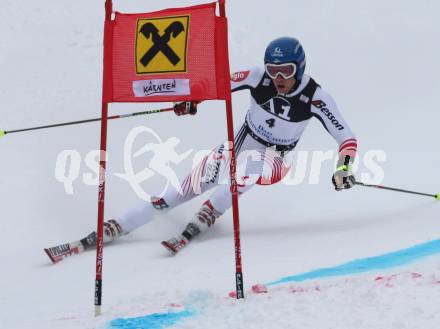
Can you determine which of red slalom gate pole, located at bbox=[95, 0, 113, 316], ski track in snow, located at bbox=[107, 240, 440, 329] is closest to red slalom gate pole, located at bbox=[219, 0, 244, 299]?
ski track in snow, located at bbox=[107, 240, 440, 329]

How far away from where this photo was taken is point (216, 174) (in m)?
6.34

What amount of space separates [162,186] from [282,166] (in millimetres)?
2076

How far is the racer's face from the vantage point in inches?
225

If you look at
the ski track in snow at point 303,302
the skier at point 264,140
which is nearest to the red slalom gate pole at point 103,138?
the ski track in snow at point 303,302

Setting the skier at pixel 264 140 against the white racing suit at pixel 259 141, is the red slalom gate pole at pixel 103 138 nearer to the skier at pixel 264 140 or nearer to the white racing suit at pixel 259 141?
the skier at pixel 264 140

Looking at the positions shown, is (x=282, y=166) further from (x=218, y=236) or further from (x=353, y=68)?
(x=353, y=68)

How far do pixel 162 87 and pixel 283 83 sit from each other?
5.53 feet

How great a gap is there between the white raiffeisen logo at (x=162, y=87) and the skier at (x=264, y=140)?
4.61 ft

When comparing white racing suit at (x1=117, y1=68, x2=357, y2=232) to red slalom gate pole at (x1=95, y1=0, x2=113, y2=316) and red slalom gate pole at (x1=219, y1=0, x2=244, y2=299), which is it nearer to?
red slalom gate pole at (x1=219, y1=0, x2=244, y2=299)

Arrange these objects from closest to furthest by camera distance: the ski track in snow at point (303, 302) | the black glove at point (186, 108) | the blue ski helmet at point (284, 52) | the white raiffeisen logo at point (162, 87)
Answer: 1. the ski track in snow at point (303, 302)
2. the white raiffeisen logo at point (162, 87)
3. the blue ski helmet at point (284, 52)
4. the black glove at point (186, 108)

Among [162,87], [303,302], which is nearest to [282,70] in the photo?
[162,87]

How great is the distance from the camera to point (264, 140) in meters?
6.34

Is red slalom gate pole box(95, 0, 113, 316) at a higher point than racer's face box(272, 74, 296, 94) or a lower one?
lower

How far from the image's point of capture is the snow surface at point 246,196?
409 cm
